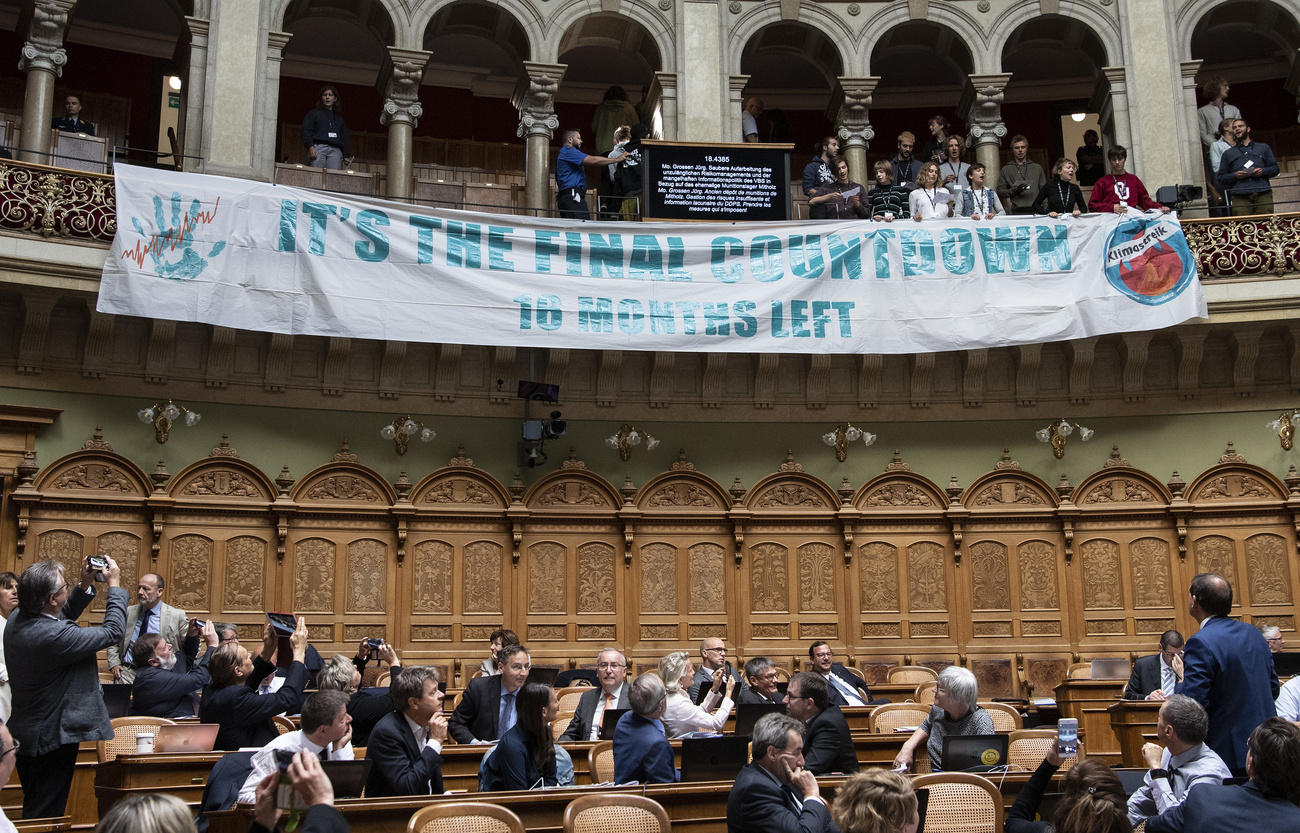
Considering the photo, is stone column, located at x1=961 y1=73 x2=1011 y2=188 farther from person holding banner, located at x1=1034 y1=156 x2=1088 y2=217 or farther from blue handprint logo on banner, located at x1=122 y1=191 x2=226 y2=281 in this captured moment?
blue handprint logo on banner, located at x1=122 y1=191 x2=226 y2=281

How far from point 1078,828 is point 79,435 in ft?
36.9

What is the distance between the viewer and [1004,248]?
539 inches

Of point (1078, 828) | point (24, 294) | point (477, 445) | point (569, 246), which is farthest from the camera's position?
point (477, 445)

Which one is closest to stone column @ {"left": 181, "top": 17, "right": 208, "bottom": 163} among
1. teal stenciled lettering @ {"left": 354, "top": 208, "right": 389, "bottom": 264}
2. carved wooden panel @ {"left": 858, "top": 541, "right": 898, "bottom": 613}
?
teal stenciled lettering @ {"left": 354, "top": 208, "right": 389, "bottom": 264}

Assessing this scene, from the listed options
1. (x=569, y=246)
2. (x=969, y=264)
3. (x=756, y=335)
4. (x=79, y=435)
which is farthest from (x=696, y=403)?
(x=79, y=435)

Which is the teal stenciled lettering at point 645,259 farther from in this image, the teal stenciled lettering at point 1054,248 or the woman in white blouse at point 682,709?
the woman in white blouse at point 682,709

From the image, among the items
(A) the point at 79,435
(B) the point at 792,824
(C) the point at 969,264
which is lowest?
(B) the point at 792,824

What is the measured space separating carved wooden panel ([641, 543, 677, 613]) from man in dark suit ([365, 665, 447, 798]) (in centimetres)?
799

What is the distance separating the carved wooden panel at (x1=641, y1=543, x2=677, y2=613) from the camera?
14.2 meters

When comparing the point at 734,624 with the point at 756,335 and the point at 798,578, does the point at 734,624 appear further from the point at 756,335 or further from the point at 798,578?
the point at 756,335

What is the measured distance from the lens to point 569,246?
13.3 m

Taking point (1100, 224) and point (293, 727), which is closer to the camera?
point (293, 727)

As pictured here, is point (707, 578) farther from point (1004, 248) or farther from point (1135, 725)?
point (1135, 725)

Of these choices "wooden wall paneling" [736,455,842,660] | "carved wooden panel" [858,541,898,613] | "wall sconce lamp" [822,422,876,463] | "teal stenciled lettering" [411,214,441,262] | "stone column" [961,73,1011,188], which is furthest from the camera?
"stone column" [961,73,1011,188]
